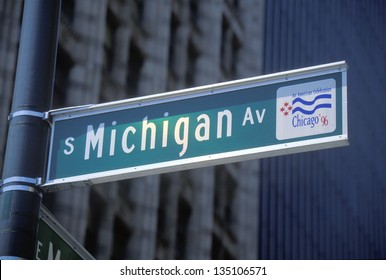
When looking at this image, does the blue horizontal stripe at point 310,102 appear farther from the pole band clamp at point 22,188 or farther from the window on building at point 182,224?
the window on building at point 182,224

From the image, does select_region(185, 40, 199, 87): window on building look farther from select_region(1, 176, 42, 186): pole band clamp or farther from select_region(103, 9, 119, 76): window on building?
select_region(1, 176, 42, 186): pole band clamp

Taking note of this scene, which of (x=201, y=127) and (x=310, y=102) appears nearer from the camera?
(x=310, y=102)

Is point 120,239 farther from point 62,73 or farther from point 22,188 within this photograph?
point 22,188

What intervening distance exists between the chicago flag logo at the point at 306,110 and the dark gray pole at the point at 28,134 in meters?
1.81

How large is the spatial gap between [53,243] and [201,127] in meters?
1.47

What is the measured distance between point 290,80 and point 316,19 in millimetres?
64532

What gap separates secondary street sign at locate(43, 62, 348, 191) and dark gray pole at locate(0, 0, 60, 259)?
18cm

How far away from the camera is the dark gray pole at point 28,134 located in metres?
7.44

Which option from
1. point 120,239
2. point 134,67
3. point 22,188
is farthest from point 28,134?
point 134,67

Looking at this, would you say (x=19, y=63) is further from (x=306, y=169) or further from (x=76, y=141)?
(x=306, y=169)

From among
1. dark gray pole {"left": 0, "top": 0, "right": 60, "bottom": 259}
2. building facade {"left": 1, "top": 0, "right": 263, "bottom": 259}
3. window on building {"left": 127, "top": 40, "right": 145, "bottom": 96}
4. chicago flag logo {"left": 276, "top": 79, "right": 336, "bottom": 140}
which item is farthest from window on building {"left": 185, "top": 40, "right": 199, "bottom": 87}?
chicago flag logo {"left": 276, "top": 79, "right": 336, "bottom": 140}

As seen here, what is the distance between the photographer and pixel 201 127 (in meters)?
7.93

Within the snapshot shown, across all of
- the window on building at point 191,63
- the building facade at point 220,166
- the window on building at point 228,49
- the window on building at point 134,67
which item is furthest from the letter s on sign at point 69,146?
the window on building at point 228,49

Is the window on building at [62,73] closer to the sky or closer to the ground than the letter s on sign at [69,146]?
closer to the sky
